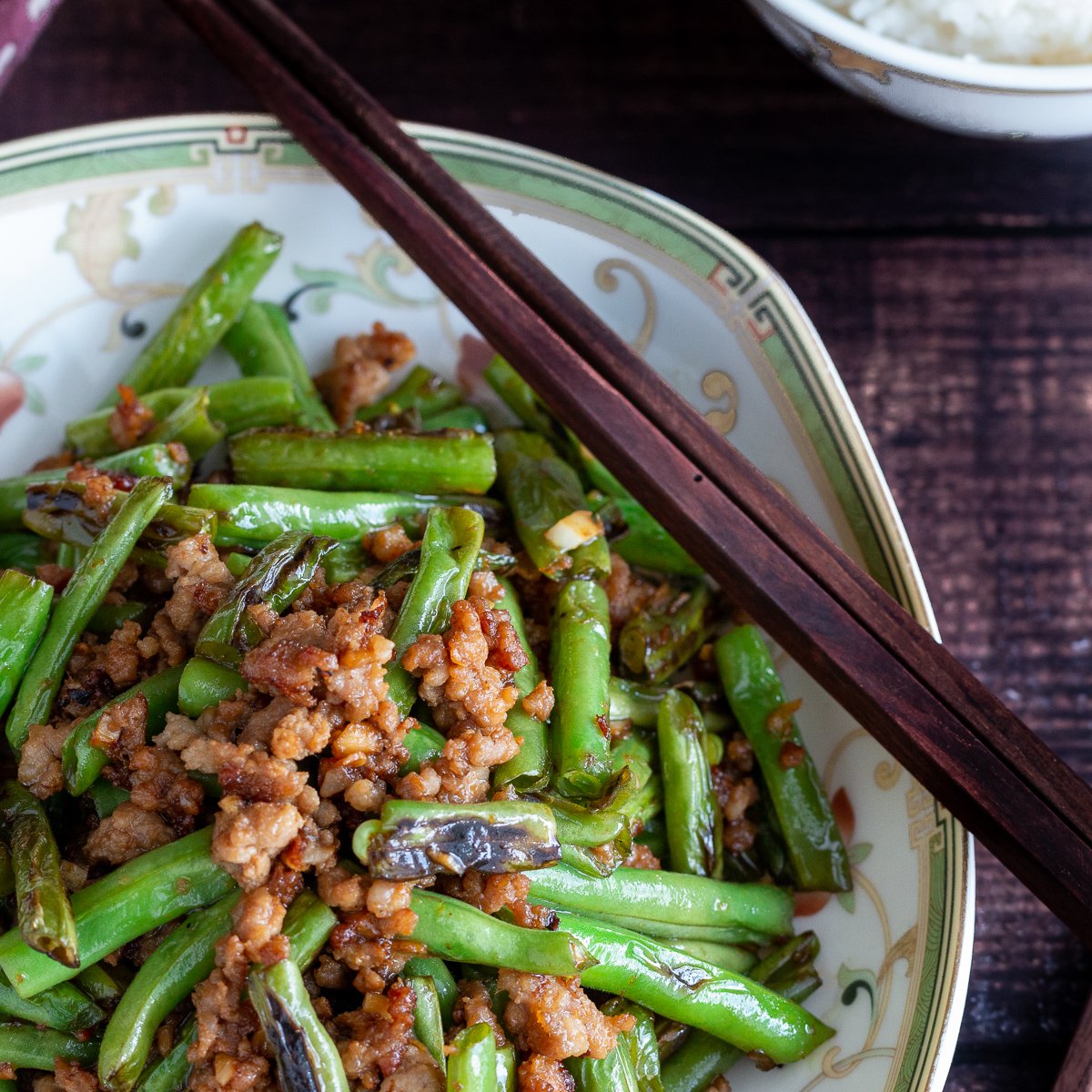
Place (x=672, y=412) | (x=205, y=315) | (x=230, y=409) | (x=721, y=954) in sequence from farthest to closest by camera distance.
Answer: (x=205, y=315)
(x=230, y=409)
(x=672, y=412)
(x=721, y=954)

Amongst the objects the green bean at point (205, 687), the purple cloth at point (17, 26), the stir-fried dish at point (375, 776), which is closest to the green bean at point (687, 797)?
the stir-fried dish at point (375, 776)

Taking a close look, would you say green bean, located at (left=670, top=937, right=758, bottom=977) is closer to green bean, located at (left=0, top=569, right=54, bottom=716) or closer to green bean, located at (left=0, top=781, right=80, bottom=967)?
green bean, located at (left=0, top=781, right=80, bottom=967)

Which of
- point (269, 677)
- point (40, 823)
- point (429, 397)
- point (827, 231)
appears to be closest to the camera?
point (269, 677)

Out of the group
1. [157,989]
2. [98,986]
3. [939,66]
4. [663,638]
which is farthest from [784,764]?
[939,66]

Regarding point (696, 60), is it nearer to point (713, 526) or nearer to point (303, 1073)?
point (713, 526)

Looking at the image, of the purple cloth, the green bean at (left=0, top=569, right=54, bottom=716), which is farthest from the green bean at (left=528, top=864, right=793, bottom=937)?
the purple cloth

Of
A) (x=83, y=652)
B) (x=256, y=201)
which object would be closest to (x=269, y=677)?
(x=83, y=652)

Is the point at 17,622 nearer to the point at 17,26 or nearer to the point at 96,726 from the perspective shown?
the point at 96,726
